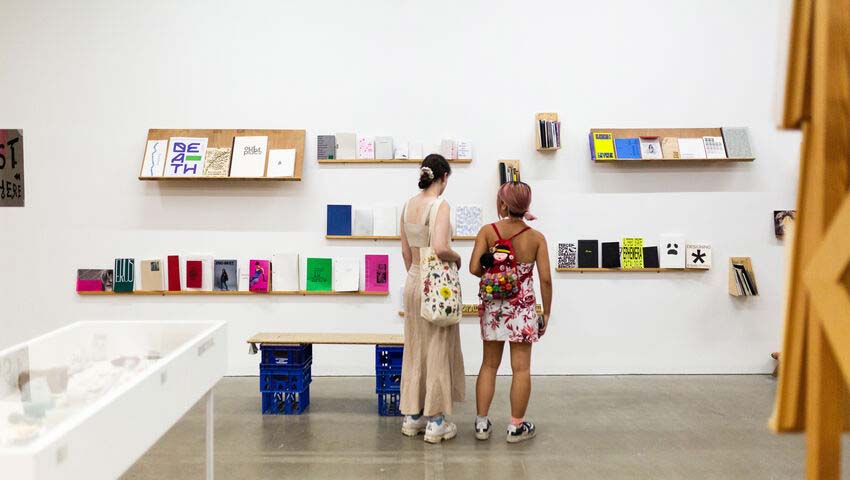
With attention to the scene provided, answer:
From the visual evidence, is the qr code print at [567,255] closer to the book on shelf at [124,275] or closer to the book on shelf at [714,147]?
the book on shelf at [714,147]

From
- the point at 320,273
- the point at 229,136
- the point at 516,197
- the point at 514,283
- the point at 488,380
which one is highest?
the point at 229,136

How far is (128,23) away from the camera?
18.1ft

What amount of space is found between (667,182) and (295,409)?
13.0 ft

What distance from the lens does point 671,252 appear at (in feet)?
18.3

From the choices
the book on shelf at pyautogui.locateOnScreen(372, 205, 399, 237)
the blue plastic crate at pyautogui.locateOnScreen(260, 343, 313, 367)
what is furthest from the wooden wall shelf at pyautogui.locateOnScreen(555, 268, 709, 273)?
the blue plastic crate at pyautogui.locateOnScreen(260, 343, 313, 367)

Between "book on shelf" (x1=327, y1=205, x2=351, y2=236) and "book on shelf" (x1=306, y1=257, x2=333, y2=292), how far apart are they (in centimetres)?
28

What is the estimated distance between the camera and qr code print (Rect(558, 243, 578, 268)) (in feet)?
18.3

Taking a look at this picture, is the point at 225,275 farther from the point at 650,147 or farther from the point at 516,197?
the point at 650,147

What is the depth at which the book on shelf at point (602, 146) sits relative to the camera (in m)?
5.46

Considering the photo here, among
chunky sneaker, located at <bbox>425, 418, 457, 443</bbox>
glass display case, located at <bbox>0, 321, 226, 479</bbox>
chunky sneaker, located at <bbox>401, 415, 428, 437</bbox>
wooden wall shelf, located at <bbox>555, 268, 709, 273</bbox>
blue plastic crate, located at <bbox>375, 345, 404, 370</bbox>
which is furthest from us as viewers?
wooden wall shelf, located at <bbox>555, 268, 709, 273</bbox>

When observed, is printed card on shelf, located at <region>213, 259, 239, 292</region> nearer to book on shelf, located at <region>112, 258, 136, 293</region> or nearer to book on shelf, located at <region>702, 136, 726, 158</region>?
book on shelf, located at <region>112, 258, 136, 293</region>

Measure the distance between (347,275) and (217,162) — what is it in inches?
61.8

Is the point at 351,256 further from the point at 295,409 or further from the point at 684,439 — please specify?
the point at 684,439

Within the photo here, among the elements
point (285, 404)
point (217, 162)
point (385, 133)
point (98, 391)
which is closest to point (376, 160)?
point (385, 133)
